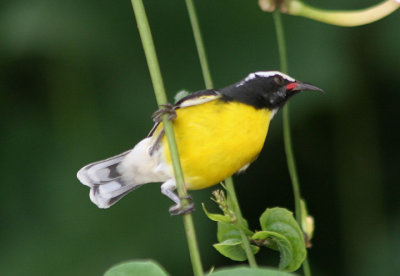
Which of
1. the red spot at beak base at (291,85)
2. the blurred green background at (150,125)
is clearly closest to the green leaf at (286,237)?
the red spot at beak base at (291,85)

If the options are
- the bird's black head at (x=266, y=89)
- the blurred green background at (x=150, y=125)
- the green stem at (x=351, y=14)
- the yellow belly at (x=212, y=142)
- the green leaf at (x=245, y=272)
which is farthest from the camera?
the blurred green background at (x=150, y=125)

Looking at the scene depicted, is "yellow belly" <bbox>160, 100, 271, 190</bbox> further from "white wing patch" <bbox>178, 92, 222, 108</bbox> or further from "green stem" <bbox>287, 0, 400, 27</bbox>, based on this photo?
"green stem" <bbox>287, 0, 400, 27</bbox>

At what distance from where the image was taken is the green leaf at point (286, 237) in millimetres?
1352

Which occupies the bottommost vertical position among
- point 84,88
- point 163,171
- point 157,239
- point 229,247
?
point 157,239

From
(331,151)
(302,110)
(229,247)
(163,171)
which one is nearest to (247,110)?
(163,171)

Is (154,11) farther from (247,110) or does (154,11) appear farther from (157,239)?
(247,110)

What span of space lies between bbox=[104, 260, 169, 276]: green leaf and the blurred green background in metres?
1.68

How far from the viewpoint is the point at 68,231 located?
8.86 feet

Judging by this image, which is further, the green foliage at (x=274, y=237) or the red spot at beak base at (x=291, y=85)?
the red spot at beak base at (x=291, y=85)

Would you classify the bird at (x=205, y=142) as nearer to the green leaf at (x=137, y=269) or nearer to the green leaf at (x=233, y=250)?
the green leaf at (x=233, y=250)

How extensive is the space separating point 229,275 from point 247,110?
0.95 metres

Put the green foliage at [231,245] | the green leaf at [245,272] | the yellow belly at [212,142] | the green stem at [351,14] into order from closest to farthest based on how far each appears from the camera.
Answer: the green leaf at [245,272], the green stem at [351,14], the green foliage at [231,245], the yellow belly at [212,142]

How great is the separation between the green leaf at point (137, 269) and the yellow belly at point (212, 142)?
712mm

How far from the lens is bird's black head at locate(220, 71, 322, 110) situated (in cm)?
190
